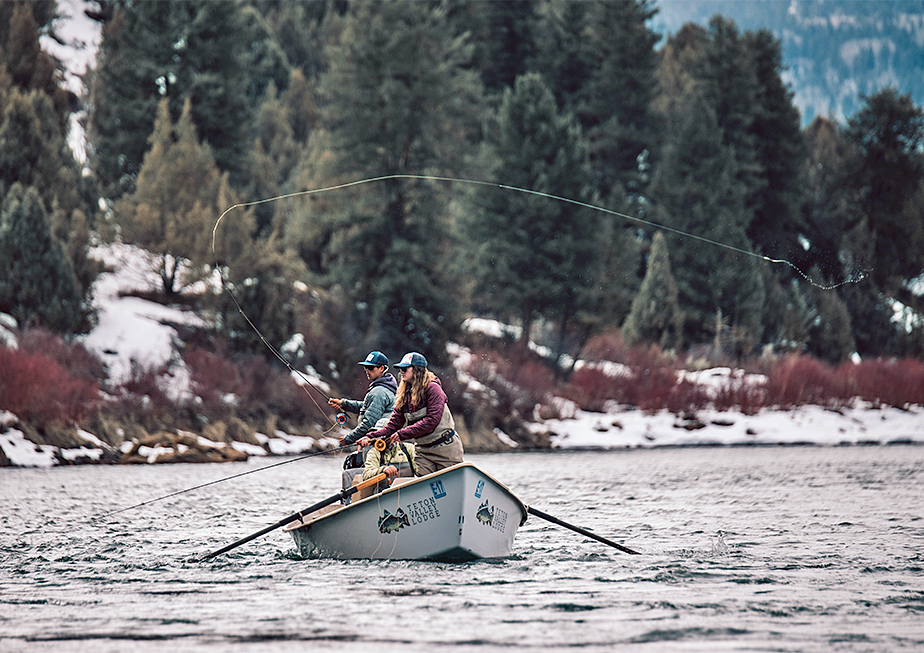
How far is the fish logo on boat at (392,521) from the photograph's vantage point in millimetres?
10617

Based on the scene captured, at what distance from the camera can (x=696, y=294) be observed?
4416 centimetres

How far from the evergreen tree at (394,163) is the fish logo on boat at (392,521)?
24266mm

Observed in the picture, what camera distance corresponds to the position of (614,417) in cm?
3341

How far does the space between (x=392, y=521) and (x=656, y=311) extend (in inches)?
1169

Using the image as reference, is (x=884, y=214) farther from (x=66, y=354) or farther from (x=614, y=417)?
(x=66, y=354)

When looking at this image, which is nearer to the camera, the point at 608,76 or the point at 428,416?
the point at 428,416

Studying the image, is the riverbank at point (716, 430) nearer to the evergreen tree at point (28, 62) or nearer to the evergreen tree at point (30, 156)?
the evergreen tree at point (30, 156)

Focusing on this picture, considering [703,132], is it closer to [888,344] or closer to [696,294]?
[696,294]

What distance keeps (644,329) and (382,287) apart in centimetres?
1027

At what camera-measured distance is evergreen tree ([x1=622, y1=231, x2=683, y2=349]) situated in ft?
128

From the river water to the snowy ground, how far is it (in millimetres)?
11893

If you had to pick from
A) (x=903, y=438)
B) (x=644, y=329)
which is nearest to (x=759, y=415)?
(x=903, y=438)

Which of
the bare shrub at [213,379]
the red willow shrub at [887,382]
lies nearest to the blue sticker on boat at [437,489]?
the bare shrub at [213,379]

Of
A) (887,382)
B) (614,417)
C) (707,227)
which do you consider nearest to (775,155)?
(707,227)
